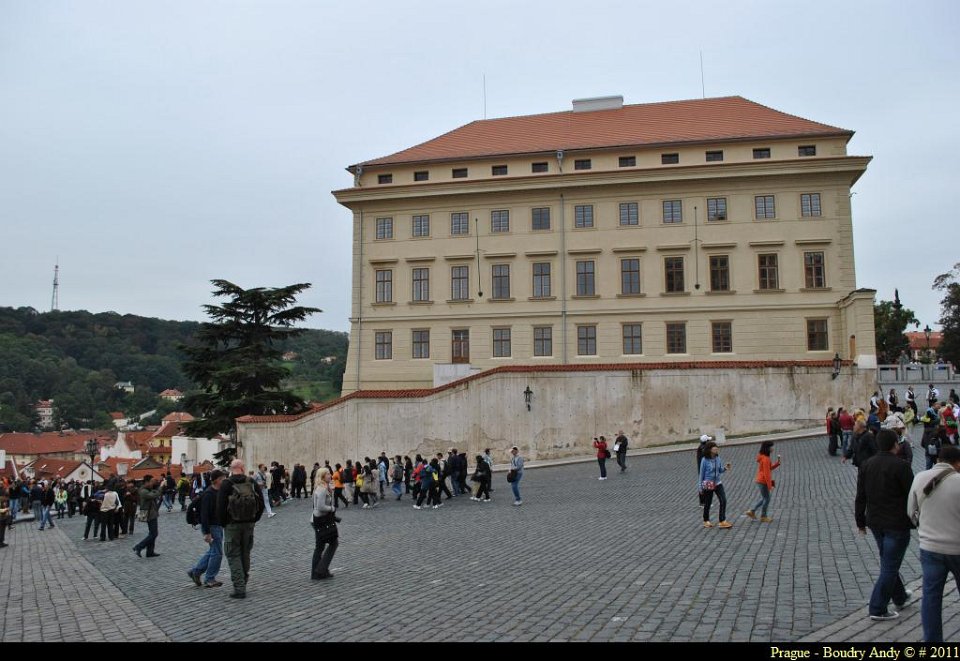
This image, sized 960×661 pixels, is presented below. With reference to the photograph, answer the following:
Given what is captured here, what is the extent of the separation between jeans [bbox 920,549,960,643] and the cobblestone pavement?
75 cm

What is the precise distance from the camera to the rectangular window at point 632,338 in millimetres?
41750

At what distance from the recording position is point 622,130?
44.8 m

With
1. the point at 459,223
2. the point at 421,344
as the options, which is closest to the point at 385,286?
the point at 421,344

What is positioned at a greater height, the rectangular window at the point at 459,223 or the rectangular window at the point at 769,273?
the rectangular window at the point at 459,223

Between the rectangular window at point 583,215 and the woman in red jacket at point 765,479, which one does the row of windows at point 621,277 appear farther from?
the woman in red jacket at point 765,479

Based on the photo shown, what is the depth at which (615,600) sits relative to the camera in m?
8.89

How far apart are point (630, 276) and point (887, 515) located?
3526cm

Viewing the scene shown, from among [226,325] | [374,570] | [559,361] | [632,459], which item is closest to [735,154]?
[559,361]

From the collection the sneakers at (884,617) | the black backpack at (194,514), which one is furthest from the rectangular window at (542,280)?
the sneakers at (884,617)

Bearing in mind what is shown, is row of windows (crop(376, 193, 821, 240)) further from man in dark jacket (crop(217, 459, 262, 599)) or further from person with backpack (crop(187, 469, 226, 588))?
man in dark jacket (crop(217, 459, 262, 599))

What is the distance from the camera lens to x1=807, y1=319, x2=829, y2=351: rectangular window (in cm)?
3994

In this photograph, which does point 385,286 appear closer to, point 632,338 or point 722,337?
point 632,338

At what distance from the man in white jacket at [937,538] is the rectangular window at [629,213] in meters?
36.7

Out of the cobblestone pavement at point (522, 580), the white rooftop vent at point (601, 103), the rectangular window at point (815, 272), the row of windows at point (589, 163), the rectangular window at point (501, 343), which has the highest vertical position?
the white rooftop vent at point (601, 103)
